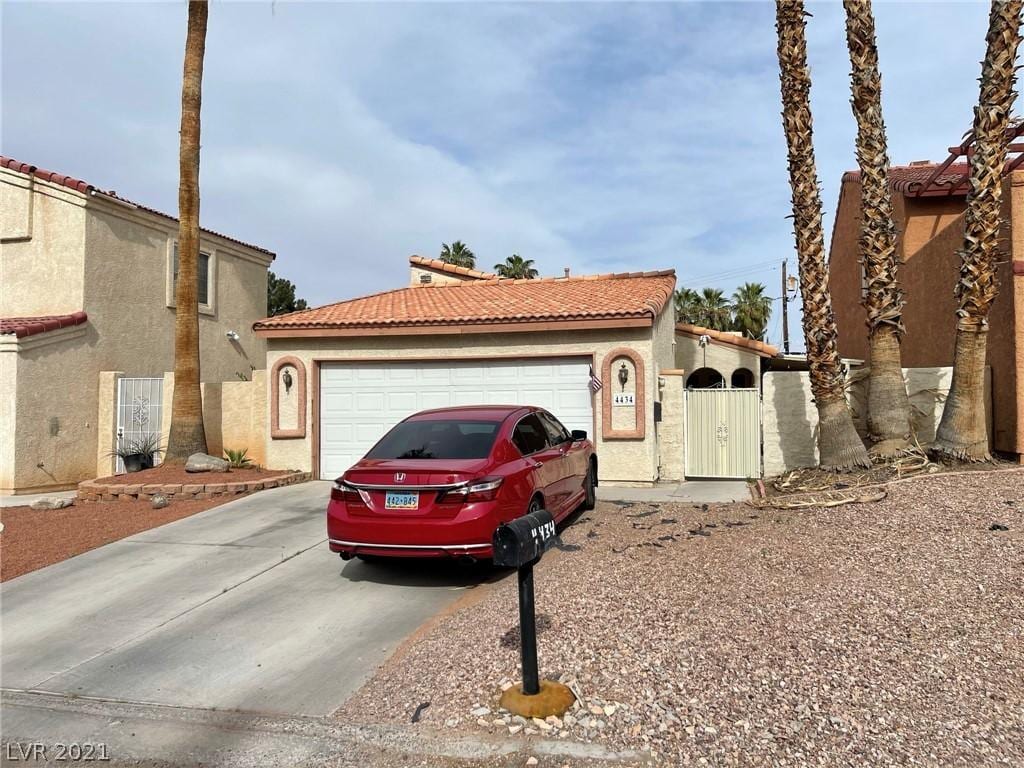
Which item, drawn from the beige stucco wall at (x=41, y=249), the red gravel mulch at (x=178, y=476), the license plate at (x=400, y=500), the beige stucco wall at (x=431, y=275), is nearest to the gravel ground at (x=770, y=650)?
the license plate at (x=400, y=500)

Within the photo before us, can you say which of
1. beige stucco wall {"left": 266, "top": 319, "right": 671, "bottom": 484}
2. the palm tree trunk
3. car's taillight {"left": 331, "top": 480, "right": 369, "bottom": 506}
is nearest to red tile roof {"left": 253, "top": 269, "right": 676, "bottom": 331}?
beige stucco wall {"left": 266, "top": 319, "right": 671, "bottom": 484}

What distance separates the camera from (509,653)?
4359 millimetres

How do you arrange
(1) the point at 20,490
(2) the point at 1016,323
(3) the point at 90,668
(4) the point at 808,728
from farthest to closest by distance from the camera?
(1) the point at 20,490
(2) the point at 1016,323
(3) the point at 90,668
(4) the point at 808,728

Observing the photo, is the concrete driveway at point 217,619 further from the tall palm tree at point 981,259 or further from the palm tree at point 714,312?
the palm tree at point 714,312

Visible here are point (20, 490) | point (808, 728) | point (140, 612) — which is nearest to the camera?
point (808, 728)

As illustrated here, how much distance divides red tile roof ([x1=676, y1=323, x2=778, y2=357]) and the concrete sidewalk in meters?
6.52

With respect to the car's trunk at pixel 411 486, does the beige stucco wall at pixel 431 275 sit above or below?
above

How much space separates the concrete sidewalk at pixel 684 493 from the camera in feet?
31.7

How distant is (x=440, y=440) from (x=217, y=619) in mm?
2437

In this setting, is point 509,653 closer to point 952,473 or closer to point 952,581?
point 952,581

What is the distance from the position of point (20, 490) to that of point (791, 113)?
13.8m

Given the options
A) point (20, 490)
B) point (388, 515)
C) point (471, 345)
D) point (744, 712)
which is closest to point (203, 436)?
point (20, 490)

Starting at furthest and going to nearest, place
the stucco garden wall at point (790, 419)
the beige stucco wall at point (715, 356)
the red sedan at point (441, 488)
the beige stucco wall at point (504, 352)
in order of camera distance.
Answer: the beige stucco wall at point (715, 356), the stucco garden wall at point (790, 419), the beige stucco wall at point (504, 352), the red sedan at point (441, 488)

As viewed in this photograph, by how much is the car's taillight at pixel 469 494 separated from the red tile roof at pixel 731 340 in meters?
12.4
